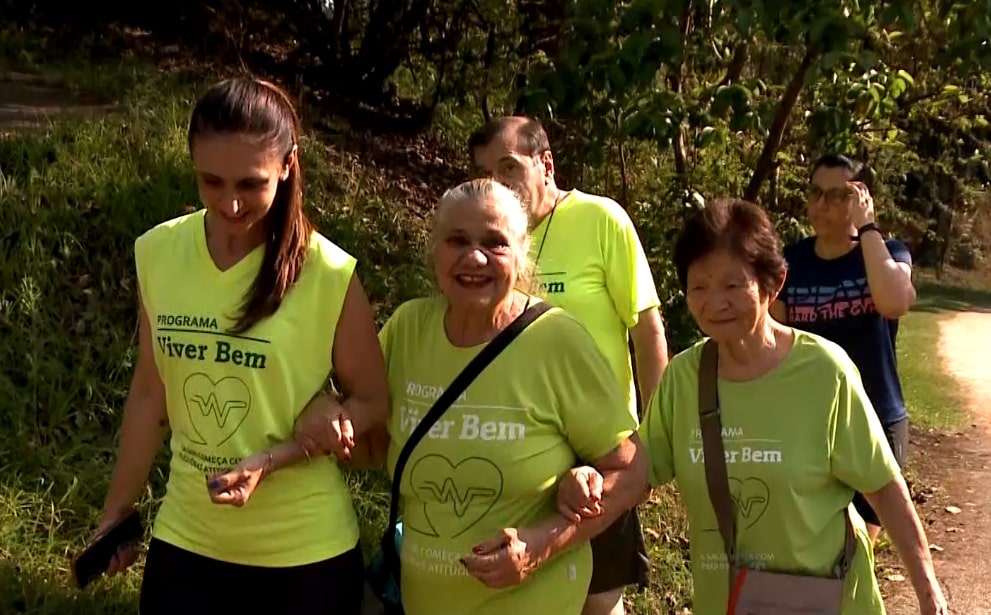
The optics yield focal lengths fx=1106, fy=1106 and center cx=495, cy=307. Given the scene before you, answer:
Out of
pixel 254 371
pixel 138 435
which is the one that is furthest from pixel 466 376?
pixel 138 435

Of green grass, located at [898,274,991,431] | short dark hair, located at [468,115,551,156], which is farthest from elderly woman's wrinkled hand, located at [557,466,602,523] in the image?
green grass, located at [898,274,991,431]

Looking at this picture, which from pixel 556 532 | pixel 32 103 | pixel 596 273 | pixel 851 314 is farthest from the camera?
pixel 32 103

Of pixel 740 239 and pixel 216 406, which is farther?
pixel 740 239

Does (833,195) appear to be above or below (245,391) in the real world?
above

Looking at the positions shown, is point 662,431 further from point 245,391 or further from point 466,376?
point 245,391

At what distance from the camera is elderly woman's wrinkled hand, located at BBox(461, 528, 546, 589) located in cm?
227

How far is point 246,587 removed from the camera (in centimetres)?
245

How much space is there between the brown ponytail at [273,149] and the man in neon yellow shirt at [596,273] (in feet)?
3.23

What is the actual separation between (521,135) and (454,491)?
4.51 feet

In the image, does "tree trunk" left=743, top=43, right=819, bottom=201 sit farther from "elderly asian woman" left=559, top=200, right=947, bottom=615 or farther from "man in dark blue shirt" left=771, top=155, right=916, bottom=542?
"elderly asian woman" left=559, top=200, right=947, bottom=615

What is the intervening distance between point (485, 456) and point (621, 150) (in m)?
5.68

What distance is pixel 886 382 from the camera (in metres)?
4.11

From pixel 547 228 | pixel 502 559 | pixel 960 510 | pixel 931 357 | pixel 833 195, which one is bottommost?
pixel 931 357

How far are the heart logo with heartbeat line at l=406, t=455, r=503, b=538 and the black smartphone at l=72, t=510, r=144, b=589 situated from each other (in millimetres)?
761
